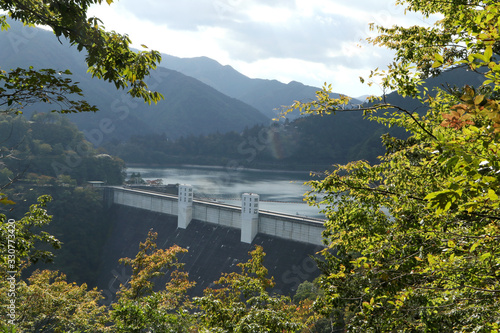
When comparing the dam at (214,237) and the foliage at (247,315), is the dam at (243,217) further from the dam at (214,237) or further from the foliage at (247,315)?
the foliage at (247,315)

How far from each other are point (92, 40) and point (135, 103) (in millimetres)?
159762

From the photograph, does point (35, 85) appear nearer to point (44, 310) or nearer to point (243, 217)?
point (44, 310)

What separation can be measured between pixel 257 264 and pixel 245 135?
96.7m

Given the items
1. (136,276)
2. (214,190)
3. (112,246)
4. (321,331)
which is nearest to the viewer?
(136,276)

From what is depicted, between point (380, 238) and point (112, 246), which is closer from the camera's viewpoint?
point (380, 238)

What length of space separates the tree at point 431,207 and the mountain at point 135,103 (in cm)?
12878

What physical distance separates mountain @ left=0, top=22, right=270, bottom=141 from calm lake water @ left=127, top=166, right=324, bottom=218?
168ft

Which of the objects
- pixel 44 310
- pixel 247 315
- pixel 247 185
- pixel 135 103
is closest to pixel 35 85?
pixel 247 315

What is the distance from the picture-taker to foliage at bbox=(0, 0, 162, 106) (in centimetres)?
382

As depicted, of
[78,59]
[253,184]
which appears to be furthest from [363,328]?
[78,59]

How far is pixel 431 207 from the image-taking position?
2176 millimetres

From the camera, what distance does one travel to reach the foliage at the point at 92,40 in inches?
150

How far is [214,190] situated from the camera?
64.0 metres

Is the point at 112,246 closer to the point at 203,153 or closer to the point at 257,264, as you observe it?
the point at 257,264
